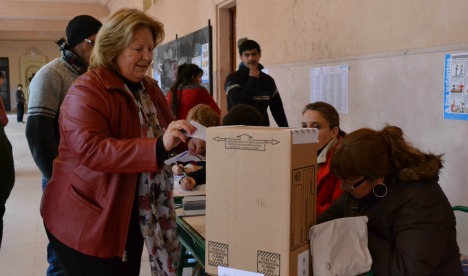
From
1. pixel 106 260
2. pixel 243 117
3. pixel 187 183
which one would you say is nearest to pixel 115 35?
pixel 106 260

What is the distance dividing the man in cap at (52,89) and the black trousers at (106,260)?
65 cm

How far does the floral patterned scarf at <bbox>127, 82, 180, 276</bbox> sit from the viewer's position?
5.22 feet

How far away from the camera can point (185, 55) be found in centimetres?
775

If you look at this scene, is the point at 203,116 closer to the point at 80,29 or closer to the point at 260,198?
the point at 80,29

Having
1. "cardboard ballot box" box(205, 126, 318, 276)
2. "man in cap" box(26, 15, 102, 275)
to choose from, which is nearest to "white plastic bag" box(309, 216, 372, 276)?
"cardboard ballot box" box(205, 126, 318, 276)

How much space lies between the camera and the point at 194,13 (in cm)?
725

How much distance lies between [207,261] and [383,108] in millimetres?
2207

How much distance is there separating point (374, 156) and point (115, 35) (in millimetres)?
866

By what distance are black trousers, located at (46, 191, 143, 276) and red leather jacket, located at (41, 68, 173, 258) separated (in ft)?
0.12

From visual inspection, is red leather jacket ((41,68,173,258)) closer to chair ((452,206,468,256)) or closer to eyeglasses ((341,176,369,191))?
eyeglasses ((341,176,369,191))

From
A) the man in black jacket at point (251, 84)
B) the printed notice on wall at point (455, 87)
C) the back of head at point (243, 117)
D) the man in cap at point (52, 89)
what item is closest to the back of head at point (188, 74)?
the man in black jacket at point (251, 84)

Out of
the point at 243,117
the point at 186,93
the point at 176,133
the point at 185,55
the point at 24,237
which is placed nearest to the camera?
the point at 176,133

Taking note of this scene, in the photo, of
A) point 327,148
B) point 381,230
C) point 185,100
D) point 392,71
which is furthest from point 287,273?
point 185,100

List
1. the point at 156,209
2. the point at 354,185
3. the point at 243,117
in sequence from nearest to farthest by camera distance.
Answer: the point at 354,185 < the point at 156,209 < the point at 243,117
